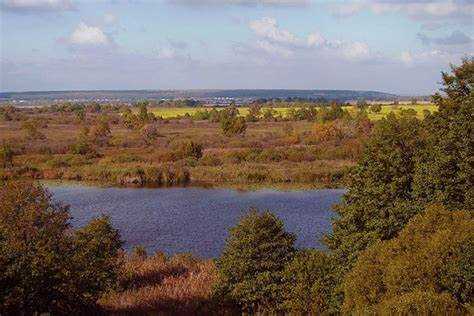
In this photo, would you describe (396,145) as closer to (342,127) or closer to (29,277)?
(29,277)

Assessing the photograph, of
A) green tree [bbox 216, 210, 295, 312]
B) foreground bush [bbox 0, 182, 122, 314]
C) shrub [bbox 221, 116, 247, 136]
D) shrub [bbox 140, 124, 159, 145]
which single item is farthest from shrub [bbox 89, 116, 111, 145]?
green tree [bbox 216, 210, 295, 312]

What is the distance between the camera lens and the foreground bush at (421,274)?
15727 millimetres

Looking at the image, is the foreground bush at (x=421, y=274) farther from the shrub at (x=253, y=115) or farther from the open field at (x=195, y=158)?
the shrub at (x=253, y=115)

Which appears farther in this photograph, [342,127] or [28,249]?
[342,127]

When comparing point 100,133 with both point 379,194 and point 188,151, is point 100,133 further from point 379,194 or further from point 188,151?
point 379,194

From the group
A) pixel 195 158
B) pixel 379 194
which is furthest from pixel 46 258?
pixel 195 158

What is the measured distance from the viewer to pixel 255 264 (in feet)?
74.4

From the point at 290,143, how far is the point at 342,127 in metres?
11.4

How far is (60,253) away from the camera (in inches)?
791

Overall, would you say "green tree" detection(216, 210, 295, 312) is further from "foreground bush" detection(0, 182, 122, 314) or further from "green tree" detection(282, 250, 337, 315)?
"foreground bush" detection(0, 182, 122, 314)

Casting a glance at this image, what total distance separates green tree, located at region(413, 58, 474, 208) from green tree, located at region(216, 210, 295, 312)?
5.87 meters

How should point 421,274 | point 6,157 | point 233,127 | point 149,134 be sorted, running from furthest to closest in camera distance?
point 233,127 → point 149,134 → point 6,157 → point 421,274

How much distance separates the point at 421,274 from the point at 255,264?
283 inches

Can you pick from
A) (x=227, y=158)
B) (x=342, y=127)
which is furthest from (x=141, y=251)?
(x=342, y=127)
